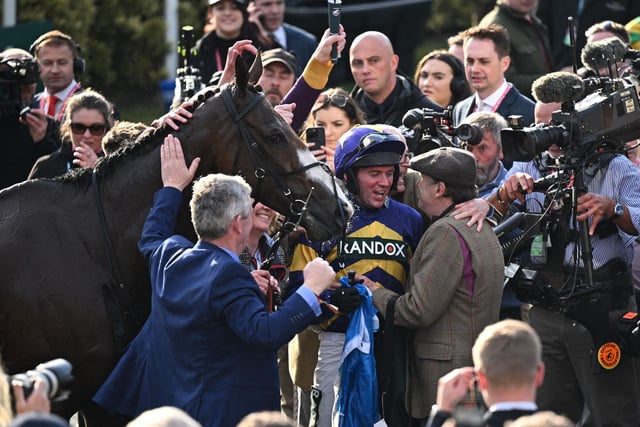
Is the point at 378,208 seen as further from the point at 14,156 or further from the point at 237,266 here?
the point at 14,156

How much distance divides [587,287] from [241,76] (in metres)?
2.09

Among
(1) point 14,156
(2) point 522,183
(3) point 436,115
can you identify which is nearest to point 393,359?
(2) point 522,183

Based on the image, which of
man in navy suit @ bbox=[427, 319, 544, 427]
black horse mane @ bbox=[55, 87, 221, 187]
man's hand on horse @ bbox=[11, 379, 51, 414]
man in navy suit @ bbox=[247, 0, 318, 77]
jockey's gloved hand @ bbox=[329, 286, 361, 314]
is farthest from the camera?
man in navy suit @ bbox=[247, 0, 318, 77]


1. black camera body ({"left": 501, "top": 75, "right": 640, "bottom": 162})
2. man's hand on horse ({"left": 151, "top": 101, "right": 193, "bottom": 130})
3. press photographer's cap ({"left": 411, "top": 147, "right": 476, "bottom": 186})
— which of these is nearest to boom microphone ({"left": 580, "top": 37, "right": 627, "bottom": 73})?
black camera body ({"left": 501, "top": 75, "right": 640, "bottom": 162})

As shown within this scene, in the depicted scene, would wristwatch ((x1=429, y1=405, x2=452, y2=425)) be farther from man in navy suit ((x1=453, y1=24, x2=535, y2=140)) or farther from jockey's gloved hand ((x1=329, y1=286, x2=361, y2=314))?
man in navy suit ((x1=453, y1=24, x2=535, y2=140))

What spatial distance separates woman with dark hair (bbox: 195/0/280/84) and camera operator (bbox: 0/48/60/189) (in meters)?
1.72

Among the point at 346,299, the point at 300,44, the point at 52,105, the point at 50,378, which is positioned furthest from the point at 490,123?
the point at 300,44

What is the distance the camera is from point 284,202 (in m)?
6.17

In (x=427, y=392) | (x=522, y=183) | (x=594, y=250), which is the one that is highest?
(x=522, y=183)

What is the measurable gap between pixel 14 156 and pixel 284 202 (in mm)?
3626

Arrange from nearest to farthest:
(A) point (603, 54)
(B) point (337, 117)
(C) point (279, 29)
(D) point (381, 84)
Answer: (A) point (603, 54) < (B) point (337, 117) < (D) point (381, 84) < (C) point (279, 29)

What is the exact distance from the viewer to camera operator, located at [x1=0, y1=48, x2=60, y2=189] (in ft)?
29.4

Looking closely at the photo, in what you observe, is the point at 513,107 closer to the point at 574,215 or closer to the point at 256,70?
the point at 574,215

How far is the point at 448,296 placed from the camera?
608 centimetres
